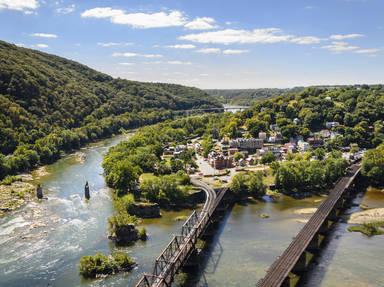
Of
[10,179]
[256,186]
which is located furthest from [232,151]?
[10,179]

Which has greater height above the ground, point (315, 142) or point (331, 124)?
point (331, 124)

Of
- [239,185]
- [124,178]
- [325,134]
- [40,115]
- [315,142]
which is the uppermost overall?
[40,115]

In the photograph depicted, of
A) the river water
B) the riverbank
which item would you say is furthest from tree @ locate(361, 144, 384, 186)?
the riverbank

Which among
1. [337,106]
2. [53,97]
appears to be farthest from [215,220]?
[53,97]

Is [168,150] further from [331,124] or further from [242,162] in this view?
[331,124]

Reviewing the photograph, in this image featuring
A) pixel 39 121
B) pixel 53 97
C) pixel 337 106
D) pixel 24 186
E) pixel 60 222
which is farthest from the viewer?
pixel 53 97

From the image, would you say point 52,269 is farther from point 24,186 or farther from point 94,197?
point 24,186

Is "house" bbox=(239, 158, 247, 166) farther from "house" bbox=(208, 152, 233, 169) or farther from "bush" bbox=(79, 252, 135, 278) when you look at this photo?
"bush" bbox=(79, 252, 135, 278)
